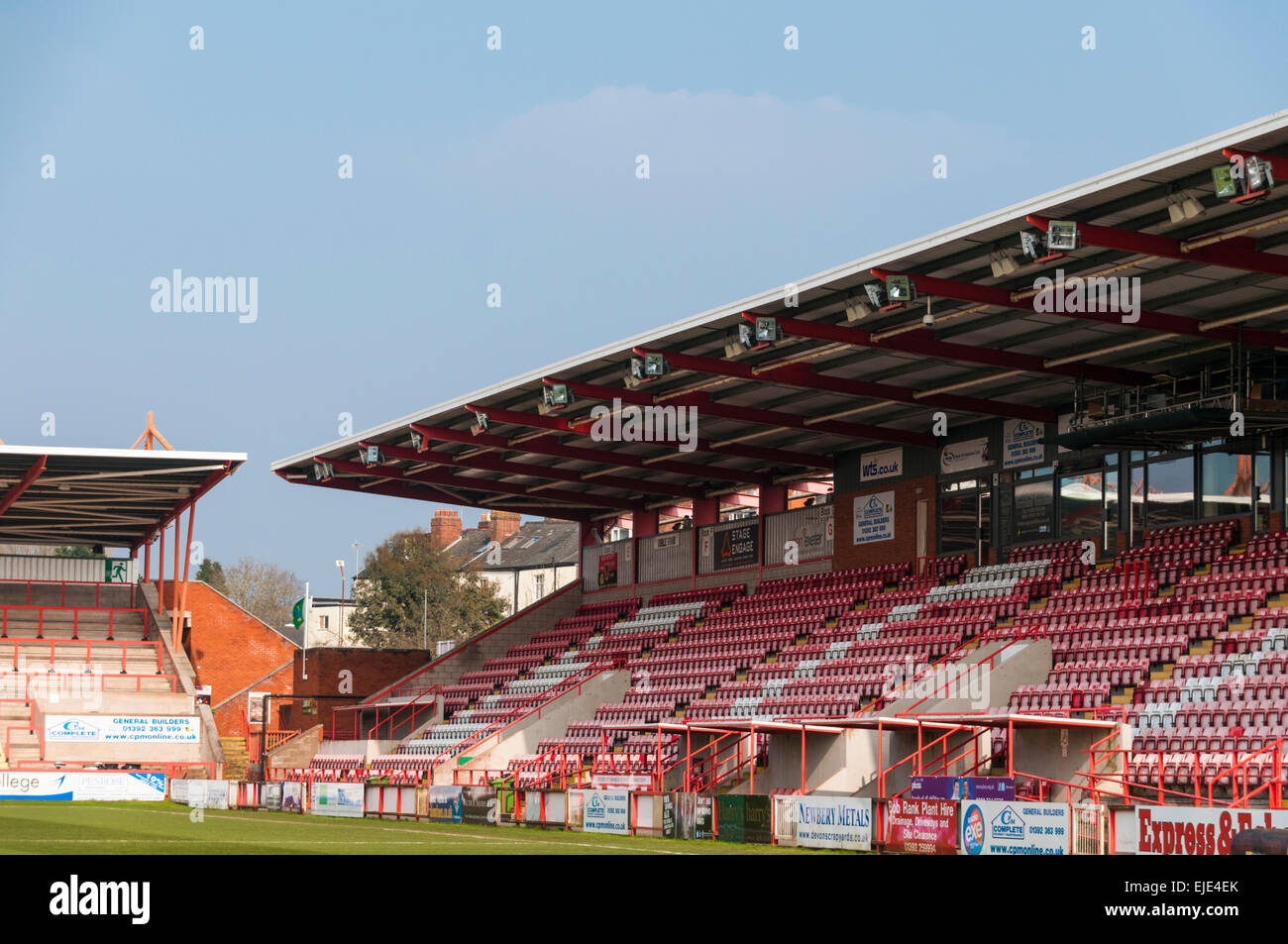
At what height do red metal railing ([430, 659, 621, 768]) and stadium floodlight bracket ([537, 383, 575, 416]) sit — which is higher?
stadium floodlight bracket ([537, 383, 575, 416])

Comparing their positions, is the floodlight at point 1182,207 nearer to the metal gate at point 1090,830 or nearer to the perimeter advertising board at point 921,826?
the metal gate at point 1090,830

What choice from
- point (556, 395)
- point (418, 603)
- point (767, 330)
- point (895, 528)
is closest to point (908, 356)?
point (767, 330)

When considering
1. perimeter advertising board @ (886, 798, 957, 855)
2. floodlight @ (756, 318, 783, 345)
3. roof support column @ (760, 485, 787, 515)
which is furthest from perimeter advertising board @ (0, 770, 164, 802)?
perimeter advertising board @ (886, 798, 957, 855)

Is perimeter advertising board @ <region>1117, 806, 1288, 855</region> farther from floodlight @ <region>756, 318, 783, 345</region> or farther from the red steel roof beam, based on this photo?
the red steel roof beam

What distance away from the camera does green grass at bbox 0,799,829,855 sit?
69.1 feet

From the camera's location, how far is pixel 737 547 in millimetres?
47094

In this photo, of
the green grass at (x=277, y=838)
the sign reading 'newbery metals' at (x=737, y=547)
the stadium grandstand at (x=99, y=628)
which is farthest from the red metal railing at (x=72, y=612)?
the sign reading 'newbery metals' at (x=737, y=547)

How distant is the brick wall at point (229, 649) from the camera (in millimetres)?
63875

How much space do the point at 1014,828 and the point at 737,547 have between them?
1090 inches

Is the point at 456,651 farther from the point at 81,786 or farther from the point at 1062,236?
the point at 1062,236

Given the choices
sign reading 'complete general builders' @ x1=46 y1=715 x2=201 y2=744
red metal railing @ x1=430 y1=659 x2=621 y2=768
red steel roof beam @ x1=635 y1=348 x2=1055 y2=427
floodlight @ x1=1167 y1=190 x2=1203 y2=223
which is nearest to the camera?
floodlight @ x1=1167 y1=190 x2=1203 y2=223

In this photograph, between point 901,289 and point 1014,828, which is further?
point 901,289

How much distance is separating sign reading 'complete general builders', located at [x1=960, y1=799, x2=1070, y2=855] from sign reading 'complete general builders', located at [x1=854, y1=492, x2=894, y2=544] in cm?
2099

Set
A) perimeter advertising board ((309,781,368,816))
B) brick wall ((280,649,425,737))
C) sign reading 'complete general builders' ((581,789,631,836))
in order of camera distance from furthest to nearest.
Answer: brick wall ((280,649,425,737)), perimeter advertising board ((309,781,368,816)), sign reading 'complete general builders' ((581,789,631,836))
